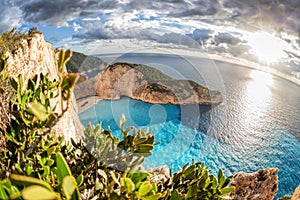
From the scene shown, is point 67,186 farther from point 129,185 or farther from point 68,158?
point 68,158

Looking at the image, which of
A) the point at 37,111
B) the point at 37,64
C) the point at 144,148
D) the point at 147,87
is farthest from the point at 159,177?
the point at 147,87

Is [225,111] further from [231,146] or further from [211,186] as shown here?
[211,186]

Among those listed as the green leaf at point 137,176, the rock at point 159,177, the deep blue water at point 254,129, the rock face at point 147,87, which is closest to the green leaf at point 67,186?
the green leaf at point 137,176

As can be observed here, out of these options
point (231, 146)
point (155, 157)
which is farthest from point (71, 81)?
point (231, 146)

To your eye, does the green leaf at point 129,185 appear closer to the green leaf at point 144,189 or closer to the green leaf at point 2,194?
the green leaf at point 144,189

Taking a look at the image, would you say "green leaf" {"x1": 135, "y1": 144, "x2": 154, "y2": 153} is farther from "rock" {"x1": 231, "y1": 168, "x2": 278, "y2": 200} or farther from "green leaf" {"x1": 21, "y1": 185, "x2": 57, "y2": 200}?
"rock" {"x1": 231, "y1": 168, "x2": 278, "y2": 200}

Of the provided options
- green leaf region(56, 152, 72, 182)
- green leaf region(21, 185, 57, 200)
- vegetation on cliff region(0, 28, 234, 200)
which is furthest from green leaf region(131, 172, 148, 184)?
green leaf region(21, 185, 57, 200)

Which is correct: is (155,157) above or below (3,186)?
below
